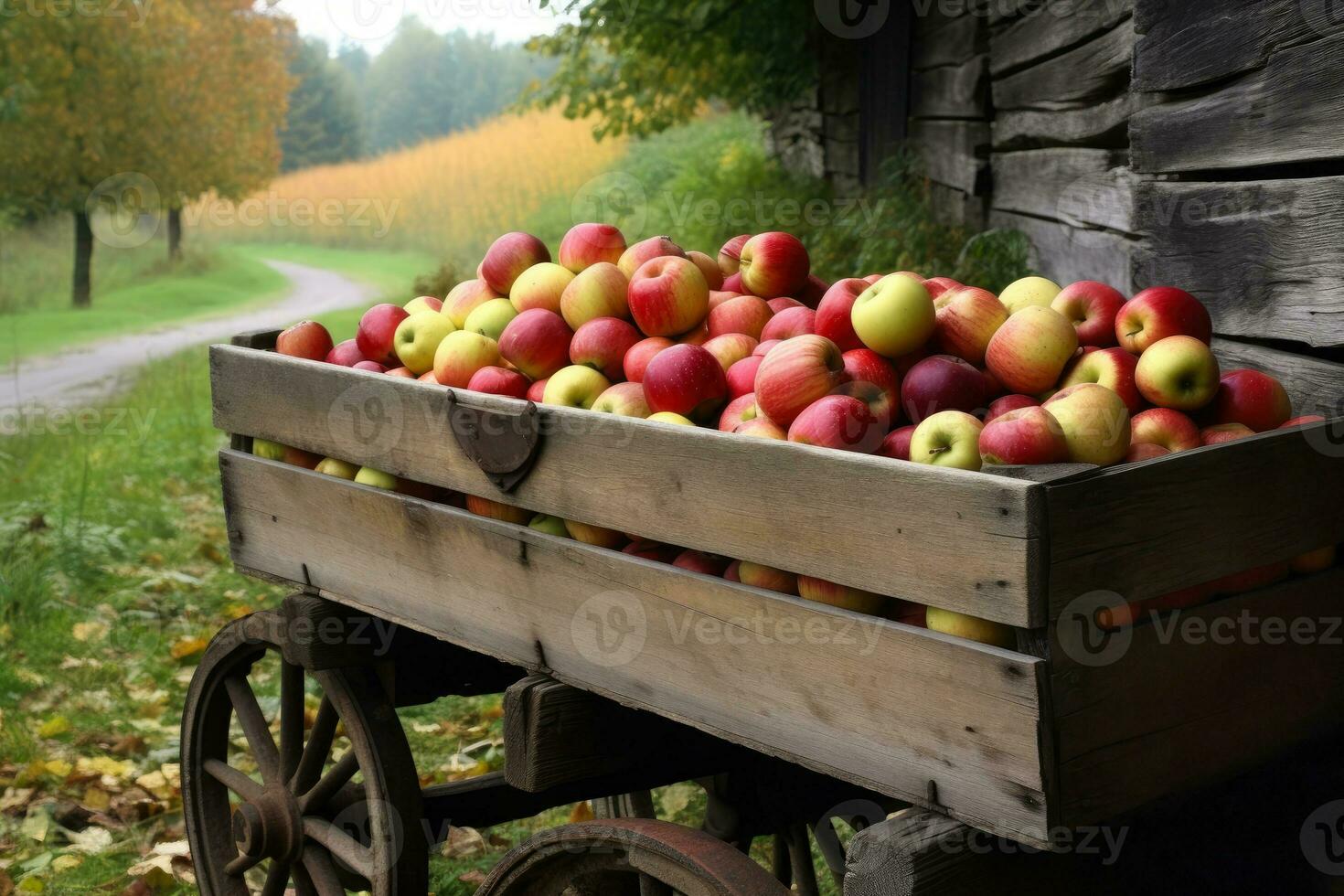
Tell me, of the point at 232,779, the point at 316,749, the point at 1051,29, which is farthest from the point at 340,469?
the point at 1051,29

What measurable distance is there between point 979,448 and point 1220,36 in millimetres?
1522

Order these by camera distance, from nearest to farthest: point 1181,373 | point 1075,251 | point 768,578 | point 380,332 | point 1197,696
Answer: point 1197,696 → point 768,578 → point 1181,373 → point 380,332 → point 1075,251

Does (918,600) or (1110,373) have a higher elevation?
(1110,373)

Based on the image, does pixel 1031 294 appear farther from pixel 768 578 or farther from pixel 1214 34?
pixel 1214 34

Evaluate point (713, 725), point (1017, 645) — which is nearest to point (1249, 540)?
point (1017, 645)

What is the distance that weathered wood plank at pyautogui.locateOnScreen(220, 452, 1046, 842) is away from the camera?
1349 millimetres

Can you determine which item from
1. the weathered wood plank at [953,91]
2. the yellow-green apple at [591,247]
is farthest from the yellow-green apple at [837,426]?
the weathered wood plank at [953,91]

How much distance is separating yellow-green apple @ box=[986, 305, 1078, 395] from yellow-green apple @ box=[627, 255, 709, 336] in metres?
0.59

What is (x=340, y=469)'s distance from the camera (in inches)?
89.7

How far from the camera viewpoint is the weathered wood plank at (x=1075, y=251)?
3.79m

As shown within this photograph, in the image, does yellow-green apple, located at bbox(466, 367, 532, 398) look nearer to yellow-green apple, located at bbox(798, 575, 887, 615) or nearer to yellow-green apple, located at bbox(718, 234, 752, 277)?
yellow-green apple, located at bbox(718, 234, 752, 277)

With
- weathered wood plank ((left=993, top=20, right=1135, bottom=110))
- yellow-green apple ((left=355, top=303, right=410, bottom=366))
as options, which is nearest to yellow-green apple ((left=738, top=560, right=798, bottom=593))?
yellow-green apple ((left=355, top=303, right=410, bottom=366))

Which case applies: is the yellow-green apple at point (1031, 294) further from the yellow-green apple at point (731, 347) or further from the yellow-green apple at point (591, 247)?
the yellow-green apple at point (591, 247)

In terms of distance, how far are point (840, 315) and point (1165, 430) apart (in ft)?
1.77
